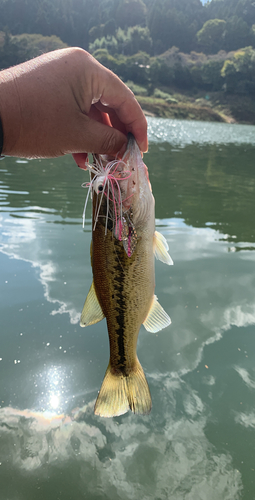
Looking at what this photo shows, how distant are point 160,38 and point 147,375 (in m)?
217

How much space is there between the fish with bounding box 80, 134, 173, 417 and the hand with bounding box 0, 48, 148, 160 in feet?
0.59

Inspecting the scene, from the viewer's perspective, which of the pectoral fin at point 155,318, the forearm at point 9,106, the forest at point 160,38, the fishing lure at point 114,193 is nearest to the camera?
the forearm at point 9,106

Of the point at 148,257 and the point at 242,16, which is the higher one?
the point at 242,16

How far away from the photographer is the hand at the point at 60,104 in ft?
6.61

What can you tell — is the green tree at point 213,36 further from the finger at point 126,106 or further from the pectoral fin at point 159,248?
the pectoral fin at point 159,248

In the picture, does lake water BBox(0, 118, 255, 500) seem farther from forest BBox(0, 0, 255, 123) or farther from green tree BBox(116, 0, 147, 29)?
green tree BBox(116, 0, 147, 29)

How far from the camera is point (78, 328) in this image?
4656 millimetres

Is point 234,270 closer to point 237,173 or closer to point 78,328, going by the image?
point 78,328

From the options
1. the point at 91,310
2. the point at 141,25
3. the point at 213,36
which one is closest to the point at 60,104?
the point at 91,310

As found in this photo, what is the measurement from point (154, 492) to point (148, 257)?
2.13m

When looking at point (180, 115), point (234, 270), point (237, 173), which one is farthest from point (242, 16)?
point (234, 270)

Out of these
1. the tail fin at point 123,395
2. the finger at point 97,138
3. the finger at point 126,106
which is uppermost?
the finger at point 126,106

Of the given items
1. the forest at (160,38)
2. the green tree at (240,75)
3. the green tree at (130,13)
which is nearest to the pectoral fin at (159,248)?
the forest at (160,38)

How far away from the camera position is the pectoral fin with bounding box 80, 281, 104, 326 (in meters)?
2.73
